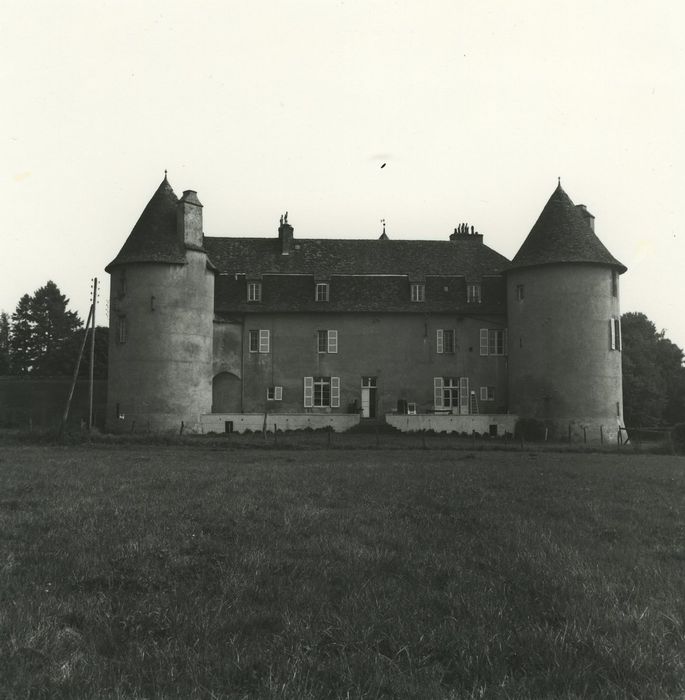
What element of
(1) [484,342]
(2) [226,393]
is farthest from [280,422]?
(1) [484,342]

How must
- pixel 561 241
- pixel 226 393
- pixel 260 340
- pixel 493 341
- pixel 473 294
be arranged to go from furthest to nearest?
1. pixel 473 294
2. pixel 493 341
3. pixel 260 340
4. pixel 226 393
5. pixel 561 241

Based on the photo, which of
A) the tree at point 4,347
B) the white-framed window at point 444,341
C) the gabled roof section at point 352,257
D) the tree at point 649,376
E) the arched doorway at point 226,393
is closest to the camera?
the arched doorway at point 226,393

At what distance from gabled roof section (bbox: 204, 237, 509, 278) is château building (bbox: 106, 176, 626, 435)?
0.38 ft

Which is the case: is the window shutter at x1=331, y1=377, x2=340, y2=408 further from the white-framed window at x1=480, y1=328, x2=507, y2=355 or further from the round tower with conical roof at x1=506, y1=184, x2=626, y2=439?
the round tower with conical roof at x1=506, y1=184, x2=626, y2=439

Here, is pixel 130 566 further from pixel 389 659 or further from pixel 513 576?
pixel 513 576

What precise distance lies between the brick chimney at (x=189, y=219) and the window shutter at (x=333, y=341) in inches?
367

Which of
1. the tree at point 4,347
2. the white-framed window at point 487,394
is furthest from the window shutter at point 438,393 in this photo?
the tree at point 4,347

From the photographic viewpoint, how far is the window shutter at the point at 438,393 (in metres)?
43.1

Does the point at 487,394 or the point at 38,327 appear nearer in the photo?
the point at 487,394

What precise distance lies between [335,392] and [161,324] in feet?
36.0

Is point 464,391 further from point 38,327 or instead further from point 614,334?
point 38,327

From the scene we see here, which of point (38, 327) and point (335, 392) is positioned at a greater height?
point (38, 327)

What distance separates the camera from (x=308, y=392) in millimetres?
42812

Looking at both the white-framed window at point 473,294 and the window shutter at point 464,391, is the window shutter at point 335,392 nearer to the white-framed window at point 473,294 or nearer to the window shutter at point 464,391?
the window shutter at point 464,391
